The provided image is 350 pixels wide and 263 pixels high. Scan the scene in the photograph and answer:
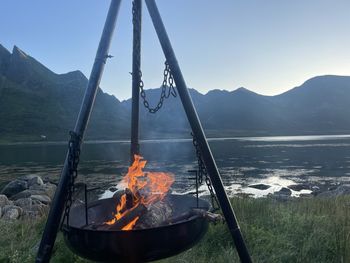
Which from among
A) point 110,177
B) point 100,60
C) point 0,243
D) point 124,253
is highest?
point 100,60

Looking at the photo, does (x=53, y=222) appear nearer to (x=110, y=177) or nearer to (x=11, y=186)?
(x=11, y=186)

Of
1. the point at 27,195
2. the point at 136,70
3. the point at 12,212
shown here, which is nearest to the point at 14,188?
the point at 27,195

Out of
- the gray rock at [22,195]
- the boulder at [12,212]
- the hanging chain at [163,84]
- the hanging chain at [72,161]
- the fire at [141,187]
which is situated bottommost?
the gray rock at [22,195]

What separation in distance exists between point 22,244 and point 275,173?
37.1 metres

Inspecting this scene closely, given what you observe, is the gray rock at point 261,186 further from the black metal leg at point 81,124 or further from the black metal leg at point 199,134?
the black metal leg at point 81,124

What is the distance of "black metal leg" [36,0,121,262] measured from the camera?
160 inches

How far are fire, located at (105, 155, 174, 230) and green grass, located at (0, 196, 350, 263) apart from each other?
130cm

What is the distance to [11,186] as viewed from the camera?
31109 millimetres

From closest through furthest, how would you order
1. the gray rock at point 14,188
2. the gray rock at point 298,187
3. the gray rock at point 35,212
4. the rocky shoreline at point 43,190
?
the gray rock at point 35,212, the rocky shoreline at point 43,190, the gray rock at point 14,188, the gray rock at point 298,187

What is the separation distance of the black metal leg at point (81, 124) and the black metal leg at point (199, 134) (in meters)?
0.64

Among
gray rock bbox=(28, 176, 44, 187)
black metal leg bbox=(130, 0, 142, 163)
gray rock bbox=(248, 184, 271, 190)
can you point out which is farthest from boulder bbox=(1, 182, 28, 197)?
black metal leg bbox=(130, 0, 142, 163)

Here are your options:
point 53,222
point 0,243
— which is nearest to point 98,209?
point 53,222

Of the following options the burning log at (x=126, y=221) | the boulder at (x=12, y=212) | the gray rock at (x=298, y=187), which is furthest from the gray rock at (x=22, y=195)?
the burning log at (x=126, y=221)

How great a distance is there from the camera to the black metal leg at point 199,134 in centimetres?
466
